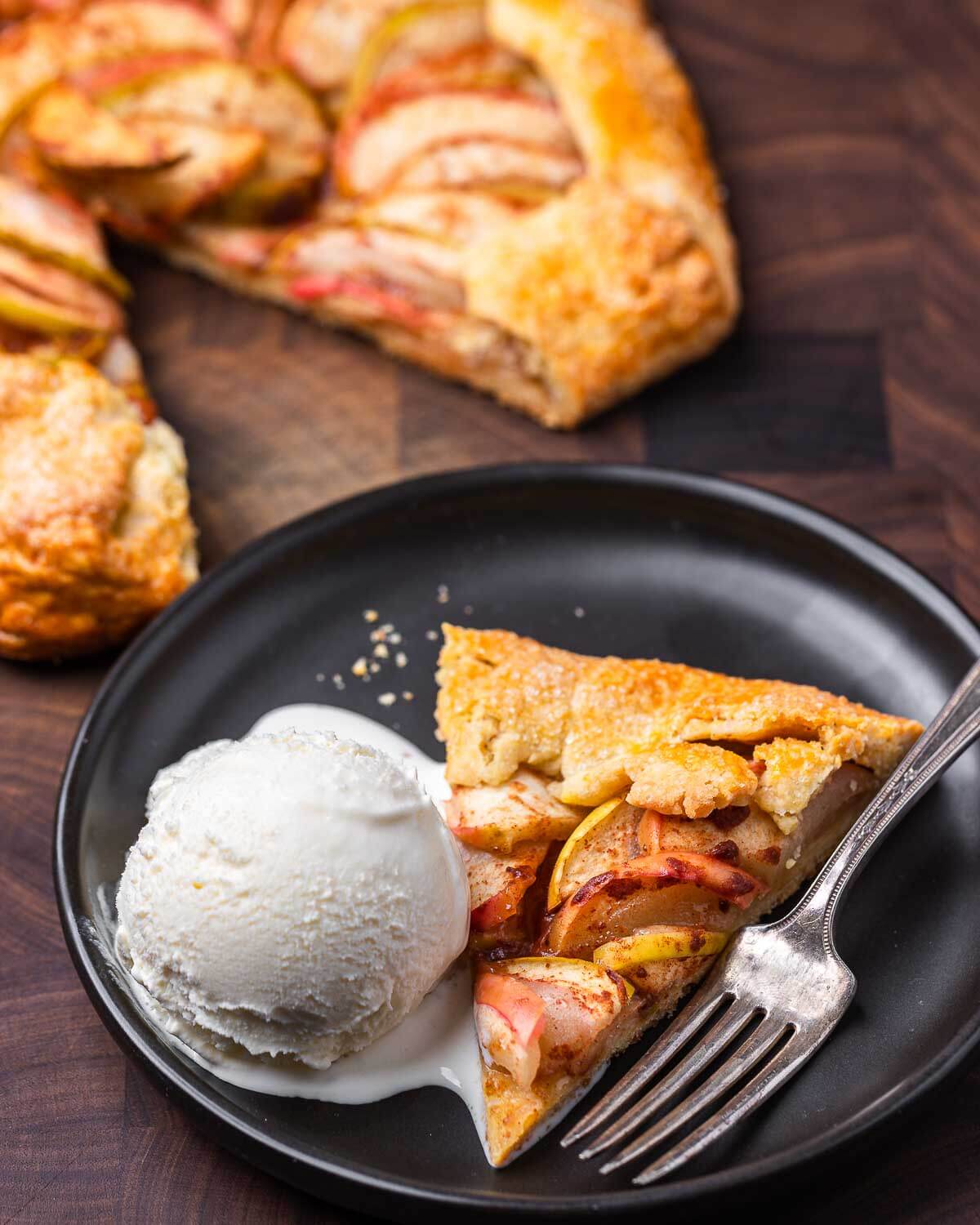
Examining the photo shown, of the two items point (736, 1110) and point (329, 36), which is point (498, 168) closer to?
point (329, 36)

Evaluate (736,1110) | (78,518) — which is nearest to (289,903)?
(736,1110)

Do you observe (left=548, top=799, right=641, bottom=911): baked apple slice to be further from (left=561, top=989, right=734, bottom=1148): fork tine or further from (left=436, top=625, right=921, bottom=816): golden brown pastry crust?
(left=561, top=989, right=734, bottom=1148): fork tine

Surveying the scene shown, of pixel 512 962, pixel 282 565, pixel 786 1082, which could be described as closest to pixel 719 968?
pixel 786 1082

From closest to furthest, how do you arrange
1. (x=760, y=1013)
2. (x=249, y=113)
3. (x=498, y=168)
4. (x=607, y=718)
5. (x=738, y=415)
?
(x=760, y=1013) → (x=607, y=718) → (x=738, y=415) → (x=498, y=168) → (x=249, y=113)

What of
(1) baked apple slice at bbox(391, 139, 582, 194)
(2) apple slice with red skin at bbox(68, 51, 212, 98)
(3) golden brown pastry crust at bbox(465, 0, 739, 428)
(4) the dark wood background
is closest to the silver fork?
(4) the dark wood background

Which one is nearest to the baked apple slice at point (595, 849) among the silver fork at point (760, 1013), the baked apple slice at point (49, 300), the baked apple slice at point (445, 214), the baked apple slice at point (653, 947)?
the baked apple slice at point (653, 947)

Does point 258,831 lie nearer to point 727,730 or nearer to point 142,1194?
point 142,1194

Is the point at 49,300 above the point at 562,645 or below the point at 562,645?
→ below
